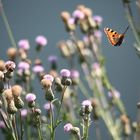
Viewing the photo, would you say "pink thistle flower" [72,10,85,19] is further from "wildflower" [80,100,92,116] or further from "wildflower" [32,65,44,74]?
"wildflower" [80,100,92,116]

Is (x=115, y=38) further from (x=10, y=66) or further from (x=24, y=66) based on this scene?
(x=24, y=66)

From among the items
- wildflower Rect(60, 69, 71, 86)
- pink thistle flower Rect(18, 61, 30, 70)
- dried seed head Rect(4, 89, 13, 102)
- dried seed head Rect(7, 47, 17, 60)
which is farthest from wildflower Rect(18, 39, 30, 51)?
dried seed head Rect(4, 89, 13, 102)

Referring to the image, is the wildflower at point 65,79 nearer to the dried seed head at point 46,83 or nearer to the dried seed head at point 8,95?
the dried seed head at point 46,83

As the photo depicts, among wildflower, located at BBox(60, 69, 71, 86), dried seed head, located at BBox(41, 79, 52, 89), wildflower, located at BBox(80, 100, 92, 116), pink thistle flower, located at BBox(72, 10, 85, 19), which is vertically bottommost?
wildflower, located at BBox(80, 100, 92, 116)

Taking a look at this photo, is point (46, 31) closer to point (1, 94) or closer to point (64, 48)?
point (64, 48)

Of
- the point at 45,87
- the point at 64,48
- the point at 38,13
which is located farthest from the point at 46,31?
the point at 45,87

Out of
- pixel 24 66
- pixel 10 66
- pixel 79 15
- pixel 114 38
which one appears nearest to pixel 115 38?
pixel 114 38

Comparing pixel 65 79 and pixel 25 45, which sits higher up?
pixel 25 45

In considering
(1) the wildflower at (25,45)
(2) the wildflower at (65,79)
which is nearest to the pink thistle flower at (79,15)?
(1) the wildflower at (25,45)

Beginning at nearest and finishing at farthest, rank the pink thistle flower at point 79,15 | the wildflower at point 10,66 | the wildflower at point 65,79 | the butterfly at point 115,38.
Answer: the butterfly at point 115,38
the wildflower at point 10,66
the wildflower at point 65,79
the pink thistle flower at point 79,15

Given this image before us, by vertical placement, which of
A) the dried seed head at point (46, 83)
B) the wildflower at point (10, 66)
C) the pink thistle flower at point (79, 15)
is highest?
the pink thistle flower at point (79, 15)

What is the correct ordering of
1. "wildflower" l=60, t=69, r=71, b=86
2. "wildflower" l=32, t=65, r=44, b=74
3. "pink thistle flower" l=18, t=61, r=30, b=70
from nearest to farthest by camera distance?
"wildflower" l=60, t=69, r=71, b=86 < "pink thistle flower" l=18, t=61, r=30, b=70 < "wildflower" l=32, t=65, r=44, b=74
